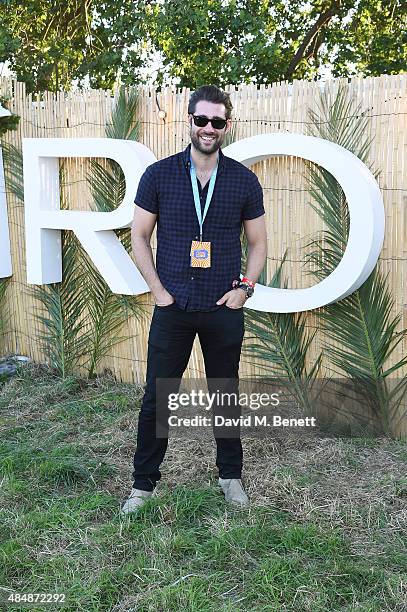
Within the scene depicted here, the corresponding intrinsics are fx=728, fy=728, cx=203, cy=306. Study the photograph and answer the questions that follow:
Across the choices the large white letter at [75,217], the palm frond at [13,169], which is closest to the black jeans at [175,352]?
the large white letter at [75,217]

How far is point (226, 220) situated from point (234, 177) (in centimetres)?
20

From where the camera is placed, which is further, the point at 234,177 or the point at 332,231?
the point at 332,231

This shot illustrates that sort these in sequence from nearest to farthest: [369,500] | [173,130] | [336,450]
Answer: [369,500] → [336,450] → [173,130]

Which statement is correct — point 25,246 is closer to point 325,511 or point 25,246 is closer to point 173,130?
point 173,130

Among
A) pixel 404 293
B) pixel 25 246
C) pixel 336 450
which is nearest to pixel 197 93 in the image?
pixel 404 293

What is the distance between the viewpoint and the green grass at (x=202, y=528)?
2762 millimetres

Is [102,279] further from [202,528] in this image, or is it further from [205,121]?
[202,528]

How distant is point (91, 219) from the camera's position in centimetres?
511

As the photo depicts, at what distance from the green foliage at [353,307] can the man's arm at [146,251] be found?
1479mm

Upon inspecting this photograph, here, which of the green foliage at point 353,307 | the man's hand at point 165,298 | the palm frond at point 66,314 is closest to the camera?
the man's hand at point 165,298

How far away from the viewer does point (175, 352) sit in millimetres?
3393

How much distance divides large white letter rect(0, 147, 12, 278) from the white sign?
1 cm

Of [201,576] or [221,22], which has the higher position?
[221,22]

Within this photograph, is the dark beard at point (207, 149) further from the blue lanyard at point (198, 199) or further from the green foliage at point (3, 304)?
the green foliage at point (3, 304)
